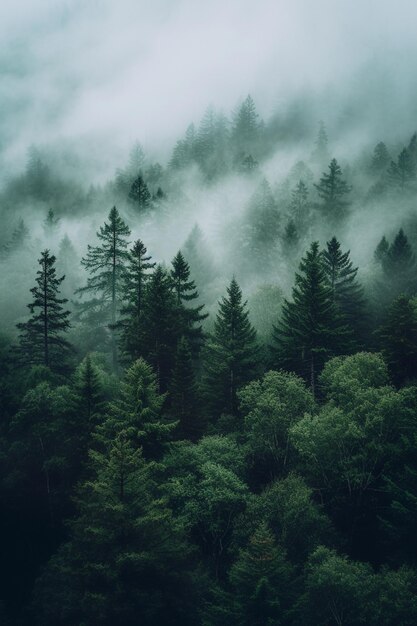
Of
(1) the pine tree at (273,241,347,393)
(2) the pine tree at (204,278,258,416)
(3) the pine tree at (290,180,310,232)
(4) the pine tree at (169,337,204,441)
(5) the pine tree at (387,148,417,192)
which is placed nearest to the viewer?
(4) the pine tree at (169,337,204,441)

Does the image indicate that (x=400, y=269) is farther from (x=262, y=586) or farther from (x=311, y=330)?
(x=262, y=586)

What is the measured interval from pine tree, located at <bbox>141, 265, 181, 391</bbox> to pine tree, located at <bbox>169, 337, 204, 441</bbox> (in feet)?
10.8

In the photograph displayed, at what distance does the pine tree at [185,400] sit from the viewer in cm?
3853

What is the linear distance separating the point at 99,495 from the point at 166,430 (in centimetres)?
663

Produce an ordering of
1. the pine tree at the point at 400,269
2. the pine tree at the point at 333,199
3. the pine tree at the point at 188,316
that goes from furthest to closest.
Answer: the pine tree at the point at 333,199 < the pine tree at the point at 400,269 < the pine tree at the point at 188,316

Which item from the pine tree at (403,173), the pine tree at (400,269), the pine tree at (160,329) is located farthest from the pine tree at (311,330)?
the pine tree at (403,173)

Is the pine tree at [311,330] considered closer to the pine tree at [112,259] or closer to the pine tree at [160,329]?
the pine tree at [160,329]

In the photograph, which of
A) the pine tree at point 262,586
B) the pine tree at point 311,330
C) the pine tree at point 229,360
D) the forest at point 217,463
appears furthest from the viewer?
the pine tree at point 311,330

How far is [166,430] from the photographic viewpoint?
103 ft

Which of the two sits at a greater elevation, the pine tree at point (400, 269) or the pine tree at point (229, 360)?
the pine tree at point (400, 269)

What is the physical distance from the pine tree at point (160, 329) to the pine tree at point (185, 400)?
328 centimetres

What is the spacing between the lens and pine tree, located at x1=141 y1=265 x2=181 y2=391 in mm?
43250

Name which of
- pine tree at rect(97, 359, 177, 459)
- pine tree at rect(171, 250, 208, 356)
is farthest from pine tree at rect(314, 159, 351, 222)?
pine tree at rect(97, 359, 177, 459)

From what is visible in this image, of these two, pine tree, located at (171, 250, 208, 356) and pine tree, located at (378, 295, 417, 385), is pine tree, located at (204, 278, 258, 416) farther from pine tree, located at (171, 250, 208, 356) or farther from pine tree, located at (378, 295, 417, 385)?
pine tree, located at (378, 295, 417, 385)
